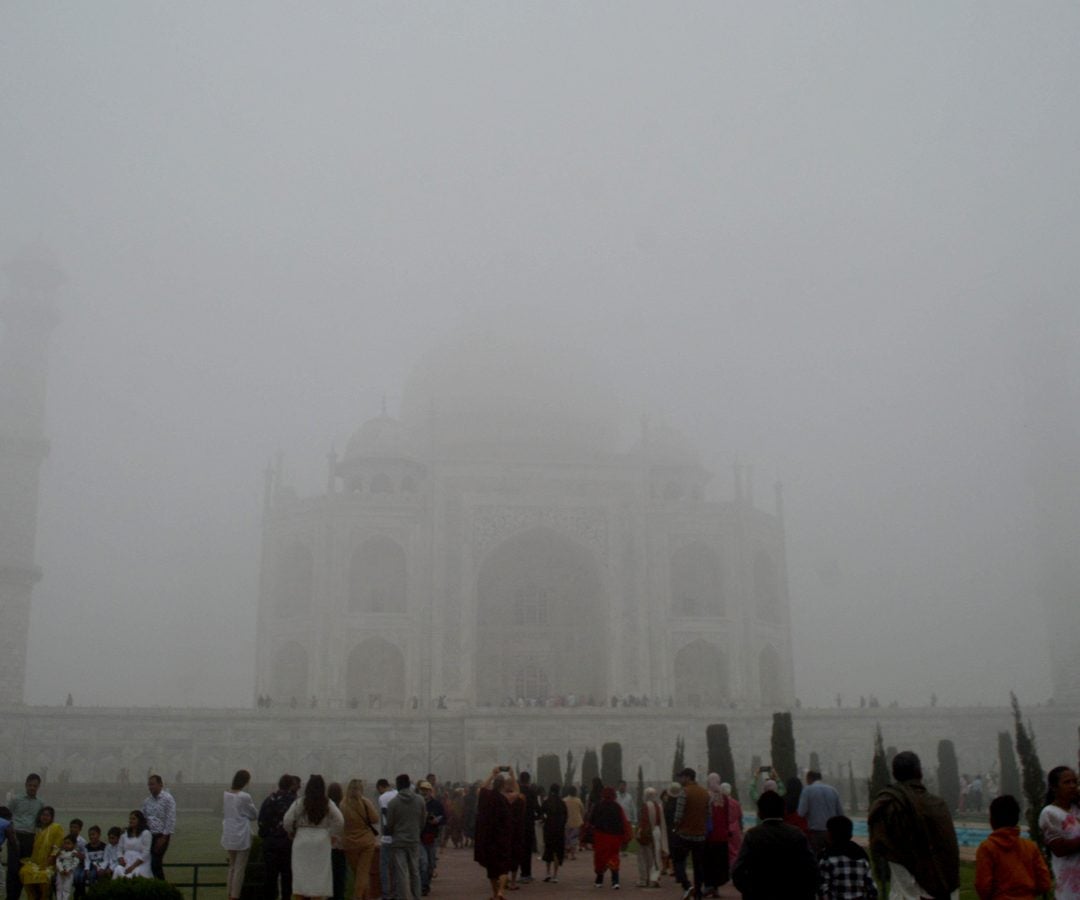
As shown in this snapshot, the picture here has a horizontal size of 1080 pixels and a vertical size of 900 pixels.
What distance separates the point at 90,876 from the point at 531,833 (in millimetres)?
4713

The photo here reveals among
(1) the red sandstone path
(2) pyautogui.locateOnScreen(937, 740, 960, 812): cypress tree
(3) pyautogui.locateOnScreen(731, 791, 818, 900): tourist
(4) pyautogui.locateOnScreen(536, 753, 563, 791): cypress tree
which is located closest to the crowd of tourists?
(3) pyautogui.locateOnScreen(731, 791, 818, 900): tourist

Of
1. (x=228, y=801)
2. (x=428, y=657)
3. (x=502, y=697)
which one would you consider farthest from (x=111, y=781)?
(x=228, y=801)

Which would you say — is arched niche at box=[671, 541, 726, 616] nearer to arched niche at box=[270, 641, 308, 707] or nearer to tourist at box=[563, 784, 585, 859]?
arched niche at box=[270, 641, 308, 707]

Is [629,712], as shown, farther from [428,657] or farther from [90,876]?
[90,876]

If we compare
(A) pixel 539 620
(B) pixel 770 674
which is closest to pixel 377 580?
(A) pixel 539 620

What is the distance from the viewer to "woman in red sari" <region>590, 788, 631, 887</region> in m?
12.4

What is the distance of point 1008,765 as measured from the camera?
82.6 feet

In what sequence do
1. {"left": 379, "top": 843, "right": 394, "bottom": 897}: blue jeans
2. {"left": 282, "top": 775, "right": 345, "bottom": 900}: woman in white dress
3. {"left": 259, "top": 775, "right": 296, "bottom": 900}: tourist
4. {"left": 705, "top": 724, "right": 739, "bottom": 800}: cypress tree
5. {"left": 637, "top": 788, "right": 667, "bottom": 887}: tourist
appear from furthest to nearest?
1. {"left": 705, "top": 724, "right": 739, "bottom": 800}: cypress tree
2. {"left": 637, "top": 788, "right": 667, "bottom": 887}: tourist
3. {"left": 379, "top": 843, "right": 394, "bottom": 897}: blue jeans
4. {"left": 259, "top": 775, "right": 296, "bottom": 900}: tourist
5. {"left": 282, "top": 775, "right": 345, "bottom": 900}: woman in white dress

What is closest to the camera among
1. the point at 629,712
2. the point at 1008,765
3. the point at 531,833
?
the point at 531,833

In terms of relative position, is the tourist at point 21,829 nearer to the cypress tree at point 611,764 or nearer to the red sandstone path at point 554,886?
the red sandstone path at point 554,886

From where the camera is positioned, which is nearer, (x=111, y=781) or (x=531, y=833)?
(x=531, y=833)

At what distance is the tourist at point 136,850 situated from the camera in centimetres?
966

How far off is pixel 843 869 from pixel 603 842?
21.4ft

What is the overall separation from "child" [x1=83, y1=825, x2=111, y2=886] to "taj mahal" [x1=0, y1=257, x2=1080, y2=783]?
21145mm
